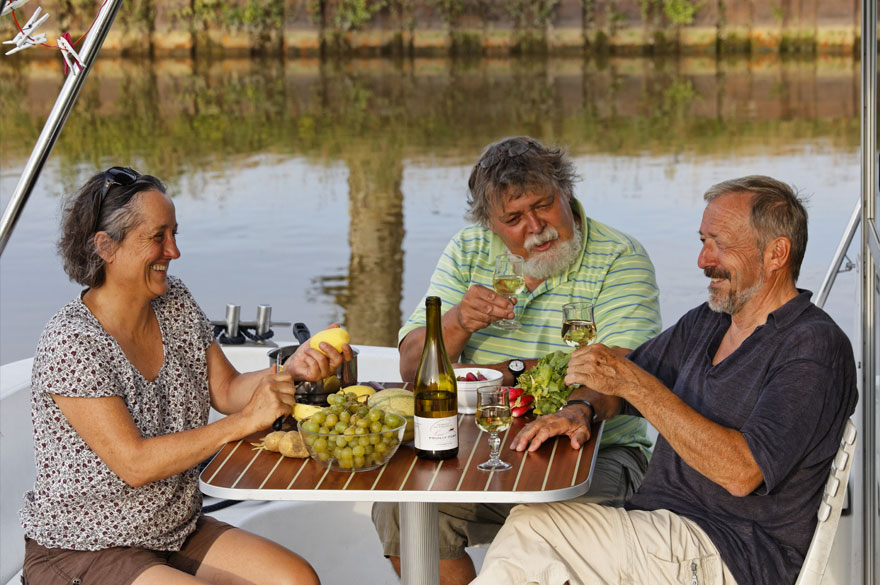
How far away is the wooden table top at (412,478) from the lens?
198 cm

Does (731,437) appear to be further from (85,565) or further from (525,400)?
(85,565)

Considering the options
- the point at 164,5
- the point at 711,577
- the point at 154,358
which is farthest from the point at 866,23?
the point at 164,5

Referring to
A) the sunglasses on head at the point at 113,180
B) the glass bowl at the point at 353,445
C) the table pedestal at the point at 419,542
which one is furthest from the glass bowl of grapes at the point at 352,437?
the sunglasses on head at the point at 113,180

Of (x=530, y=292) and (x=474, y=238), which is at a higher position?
(x=474, y=238)

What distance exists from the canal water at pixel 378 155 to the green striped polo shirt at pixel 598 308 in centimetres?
119

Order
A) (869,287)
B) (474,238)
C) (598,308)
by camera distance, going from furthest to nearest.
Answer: (474,238), (598,308), (869,287)

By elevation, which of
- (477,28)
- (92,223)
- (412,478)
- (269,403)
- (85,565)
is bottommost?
(85,565)

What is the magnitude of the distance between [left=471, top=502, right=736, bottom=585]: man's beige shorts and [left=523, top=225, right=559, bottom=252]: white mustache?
3.01 feet

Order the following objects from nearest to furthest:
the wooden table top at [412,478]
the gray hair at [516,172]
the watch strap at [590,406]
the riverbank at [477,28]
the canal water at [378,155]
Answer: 1. the wooden table top at [412,478]
2. the watch strap at [590,406]
3. the gray hair at [516,172]
4. the canal water at [378,155]
5. the riverbank at [477,28]

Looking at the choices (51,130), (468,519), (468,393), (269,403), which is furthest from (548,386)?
(51,130)

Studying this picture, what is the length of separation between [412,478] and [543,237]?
1.05 metres

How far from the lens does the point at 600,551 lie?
214cm

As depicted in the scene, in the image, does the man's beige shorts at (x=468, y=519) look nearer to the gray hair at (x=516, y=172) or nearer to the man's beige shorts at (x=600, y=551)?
the man's beige shorts at (x=600, y=551)

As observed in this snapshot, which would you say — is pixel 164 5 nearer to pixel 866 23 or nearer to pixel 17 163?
pixel 17 163
